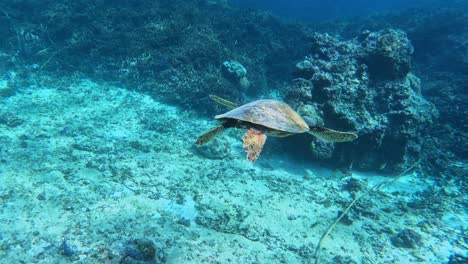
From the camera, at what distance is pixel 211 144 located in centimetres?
758

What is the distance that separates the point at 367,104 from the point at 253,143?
610 cm

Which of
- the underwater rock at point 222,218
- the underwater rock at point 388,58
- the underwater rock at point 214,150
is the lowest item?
the underwater rock at point 222,218

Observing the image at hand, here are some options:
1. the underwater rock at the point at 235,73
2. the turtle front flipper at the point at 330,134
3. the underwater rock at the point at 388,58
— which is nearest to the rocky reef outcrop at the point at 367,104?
the underwater rock at the point at 388,58

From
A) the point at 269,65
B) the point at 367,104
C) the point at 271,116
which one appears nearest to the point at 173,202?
the point at 271,116

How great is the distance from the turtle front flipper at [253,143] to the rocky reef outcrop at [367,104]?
12.8 ft

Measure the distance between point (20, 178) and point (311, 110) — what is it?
687cm

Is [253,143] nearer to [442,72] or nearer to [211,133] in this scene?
[211,133]

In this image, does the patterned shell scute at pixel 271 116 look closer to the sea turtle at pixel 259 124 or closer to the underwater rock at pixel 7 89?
the sea turtle at pixel 259 124

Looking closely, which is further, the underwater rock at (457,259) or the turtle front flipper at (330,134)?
the underwater rock at (457,259)

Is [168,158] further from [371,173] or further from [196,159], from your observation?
[371,173]

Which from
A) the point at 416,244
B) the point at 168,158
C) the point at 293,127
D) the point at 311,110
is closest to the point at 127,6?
the point at 168,158

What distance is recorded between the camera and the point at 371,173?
316 inches

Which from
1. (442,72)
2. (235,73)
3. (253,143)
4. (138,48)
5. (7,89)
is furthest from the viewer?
Result: (442,72)

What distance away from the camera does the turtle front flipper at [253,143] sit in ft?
11.0
